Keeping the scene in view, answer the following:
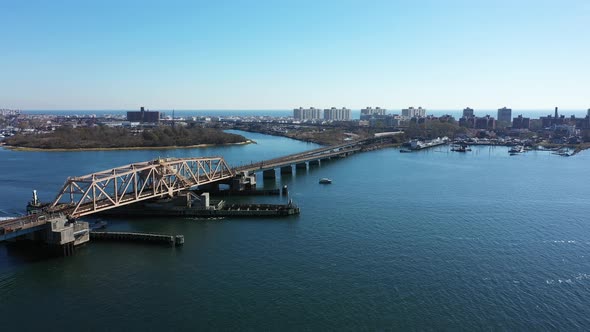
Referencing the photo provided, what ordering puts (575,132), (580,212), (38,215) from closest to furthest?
(38,215) < (580,212) < (575,132)

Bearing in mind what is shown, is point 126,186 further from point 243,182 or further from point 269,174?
point 269,174

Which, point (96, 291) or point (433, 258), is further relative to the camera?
point (433, 258)

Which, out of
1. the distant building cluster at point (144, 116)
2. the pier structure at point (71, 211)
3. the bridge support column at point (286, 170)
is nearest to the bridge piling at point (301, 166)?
the bridge support column at point (286, 170)

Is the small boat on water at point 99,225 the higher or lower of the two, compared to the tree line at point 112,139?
lower

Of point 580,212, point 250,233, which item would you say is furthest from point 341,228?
point 580,212

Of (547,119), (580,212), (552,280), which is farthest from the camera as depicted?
→ (547,119)

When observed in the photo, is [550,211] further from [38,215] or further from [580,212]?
[38,215]

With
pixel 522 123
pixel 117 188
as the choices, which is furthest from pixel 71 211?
pixel 522 123

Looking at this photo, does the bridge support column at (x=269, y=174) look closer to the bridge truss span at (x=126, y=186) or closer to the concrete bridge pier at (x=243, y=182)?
the concrete bridge pier at (x=243, y=182)

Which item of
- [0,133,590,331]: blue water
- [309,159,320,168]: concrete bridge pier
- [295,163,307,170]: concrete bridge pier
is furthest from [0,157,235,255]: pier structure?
[309,159,320,168]: concrete bridge pier
